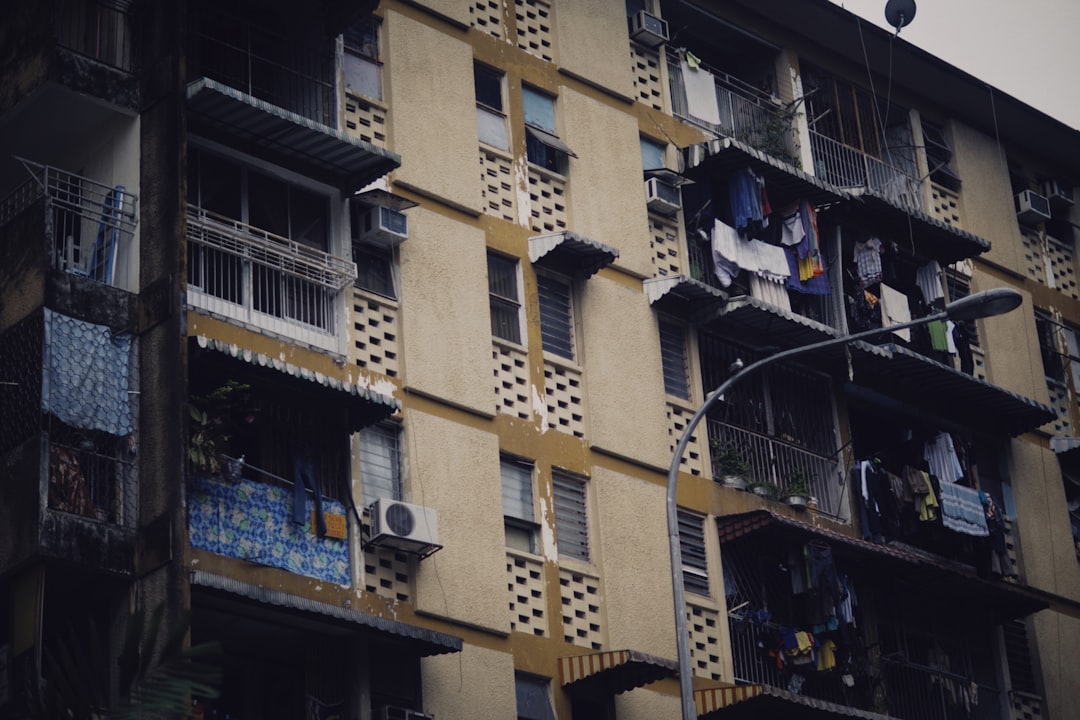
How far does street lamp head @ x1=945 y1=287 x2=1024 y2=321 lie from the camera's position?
85.9 ft

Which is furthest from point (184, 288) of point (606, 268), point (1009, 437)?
point (1009, 437)

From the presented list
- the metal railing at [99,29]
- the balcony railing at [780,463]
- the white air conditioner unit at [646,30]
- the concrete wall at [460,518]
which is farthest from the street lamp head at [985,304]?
the metal railing at [99,29]

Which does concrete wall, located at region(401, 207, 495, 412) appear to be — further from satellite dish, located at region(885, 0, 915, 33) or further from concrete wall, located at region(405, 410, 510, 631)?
satellite dish, located at region(885, 0, 915, 33)

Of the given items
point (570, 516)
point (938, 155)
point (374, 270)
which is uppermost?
point (938, 155)

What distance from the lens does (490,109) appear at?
3012 cm

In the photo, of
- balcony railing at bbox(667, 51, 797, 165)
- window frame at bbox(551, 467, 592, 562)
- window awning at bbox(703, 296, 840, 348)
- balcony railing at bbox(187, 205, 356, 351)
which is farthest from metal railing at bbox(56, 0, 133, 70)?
balcony railing at bbox(667, 51, 797, 165)

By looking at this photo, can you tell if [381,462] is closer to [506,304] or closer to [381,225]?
[381,225]

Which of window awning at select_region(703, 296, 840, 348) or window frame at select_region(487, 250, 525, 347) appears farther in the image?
window awning at select_region(703, 296, 840, 348)

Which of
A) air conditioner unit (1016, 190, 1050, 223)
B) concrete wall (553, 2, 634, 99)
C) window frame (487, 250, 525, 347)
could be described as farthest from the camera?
air conditioner unit (1016, 190, 1050, 223)

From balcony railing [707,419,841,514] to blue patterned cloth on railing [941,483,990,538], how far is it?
2.11m

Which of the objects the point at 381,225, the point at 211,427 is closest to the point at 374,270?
the point at 381,225

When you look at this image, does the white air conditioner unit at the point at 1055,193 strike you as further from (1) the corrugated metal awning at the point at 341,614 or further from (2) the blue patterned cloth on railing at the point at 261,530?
(2) the blue patterned cloth on railing at the point at 261,530

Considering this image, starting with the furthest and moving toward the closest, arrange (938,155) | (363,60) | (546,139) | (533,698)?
(938,155), (546,139), (363,60), (533,698)

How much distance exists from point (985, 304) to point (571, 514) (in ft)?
20.9
